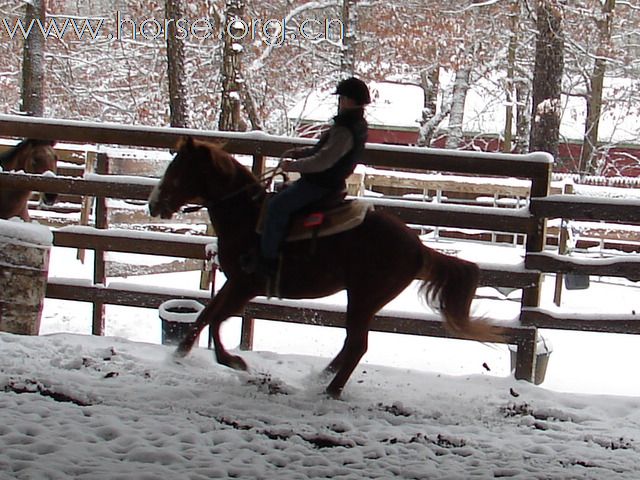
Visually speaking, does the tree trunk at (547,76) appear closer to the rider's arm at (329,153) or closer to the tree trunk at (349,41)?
the tree trunk at (349,41)

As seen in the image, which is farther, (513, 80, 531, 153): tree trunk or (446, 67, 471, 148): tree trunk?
(446, 67, 471, 148): tree trunk

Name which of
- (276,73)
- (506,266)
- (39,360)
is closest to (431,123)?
(276,73)

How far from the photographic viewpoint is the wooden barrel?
6184 millimetres

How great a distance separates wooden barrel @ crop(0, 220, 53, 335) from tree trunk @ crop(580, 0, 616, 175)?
17950mm

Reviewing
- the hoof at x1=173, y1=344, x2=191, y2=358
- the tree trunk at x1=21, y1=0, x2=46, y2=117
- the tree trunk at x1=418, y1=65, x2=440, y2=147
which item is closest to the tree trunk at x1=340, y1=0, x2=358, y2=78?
the tree trunk at x1=418, y1=65, x2=440, y2=147

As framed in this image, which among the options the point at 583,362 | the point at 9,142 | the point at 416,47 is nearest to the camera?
the point at 583,362

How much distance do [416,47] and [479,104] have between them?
681 cm

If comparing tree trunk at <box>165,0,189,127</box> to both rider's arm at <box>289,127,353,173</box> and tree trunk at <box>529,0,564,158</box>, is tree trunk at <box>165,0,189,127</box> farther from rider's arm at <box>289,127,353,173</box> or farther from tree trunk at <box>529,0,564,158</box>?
rider's arm at <box>289,127,353,173</box>

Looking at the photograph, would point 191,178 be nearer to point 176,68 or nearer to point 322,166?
point 322,166

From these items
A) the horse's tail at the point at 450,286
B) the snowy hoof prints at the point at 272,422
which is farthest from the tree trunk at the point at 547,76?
the horse's tail at the point at 450,286

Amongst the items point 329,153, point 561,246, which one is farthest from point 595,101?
point 329,153

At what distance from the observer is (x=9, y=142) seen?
14344mm

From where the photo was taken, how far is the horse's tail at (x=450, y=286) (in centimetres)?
548

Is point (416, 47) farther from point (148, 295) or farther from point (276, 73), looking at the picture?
point (148, 295)
